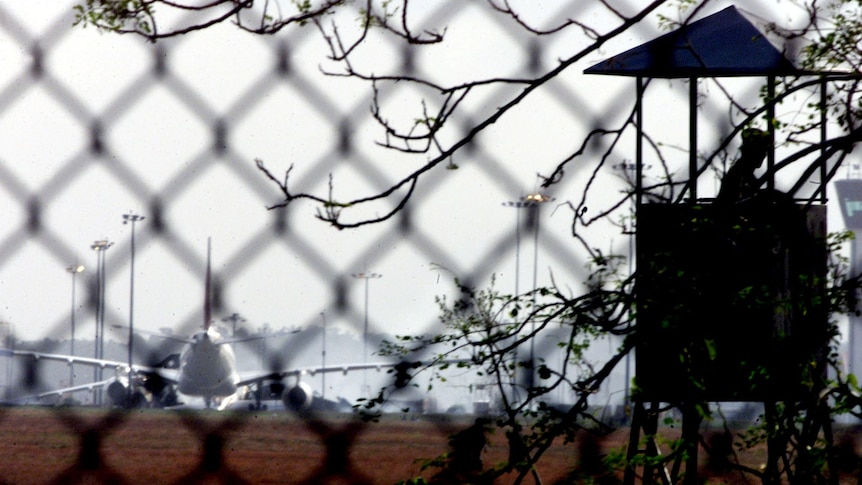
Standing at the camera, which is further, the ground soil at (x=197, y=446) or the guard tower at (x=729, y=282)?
the guard tower at (x=729, y=282)

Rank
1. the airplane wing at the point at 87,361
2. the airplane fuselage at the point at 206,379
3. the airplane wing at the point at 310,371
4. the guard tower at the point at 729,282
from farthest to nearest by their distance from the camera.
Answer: the airplane fuselage at the point at 206,379 < the guard tower at the point at 729,282 < the airplane wing at the point at 310,371 < the airplane wing at the point at 87,361

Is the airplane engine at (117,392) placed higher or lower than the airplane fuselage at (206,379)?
lower

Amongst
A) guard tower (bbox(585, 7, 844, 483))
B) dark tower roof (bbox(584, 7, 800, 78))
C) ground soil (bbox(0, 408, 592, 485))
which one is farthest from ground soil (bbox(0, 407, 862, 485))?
dark tower roof (bbox(584, 7, 800, 78))

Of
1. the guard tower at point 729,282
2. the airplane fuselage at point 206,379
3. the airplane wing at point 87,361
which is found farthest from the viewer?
the airplane fuselage at point 206,379

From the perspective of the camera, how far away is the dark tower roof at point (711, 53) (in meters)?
1.31

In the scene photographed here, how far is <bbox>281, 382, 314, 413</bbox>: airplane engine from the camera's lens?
1.19 meters

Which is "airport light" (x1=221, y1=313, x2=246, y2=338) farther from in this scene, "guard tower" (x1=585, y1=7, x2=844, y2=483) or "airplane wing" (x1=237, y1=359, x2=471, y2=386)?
"guard tower" (x1=585, y1=7, x2=844, y2=483)

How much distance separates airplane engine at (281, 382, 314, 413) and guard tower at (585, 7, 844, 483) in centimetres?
38

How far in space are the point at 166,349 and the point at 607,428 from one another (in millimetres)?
558

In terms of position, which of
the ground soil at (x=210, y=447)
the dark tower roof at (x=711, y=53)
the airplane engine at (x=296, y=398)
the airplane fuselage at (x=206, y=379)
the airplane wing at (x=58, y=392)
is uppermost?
the dark tower roof at (x=711, y=53)

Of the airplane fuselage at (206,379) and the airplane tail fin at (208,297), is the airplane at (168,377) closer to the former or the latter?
the airplane tail fin at (208,297)

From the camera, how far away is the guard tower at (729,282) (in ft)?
4.10

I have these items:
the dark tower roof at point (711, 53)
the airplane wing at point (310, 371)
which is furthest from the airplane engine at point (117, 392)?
the dark tower roof at point (711, 53)

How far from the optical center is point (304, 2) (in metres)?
1.04
